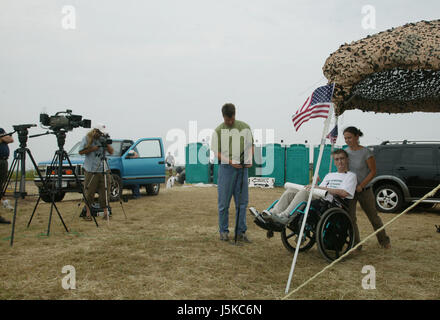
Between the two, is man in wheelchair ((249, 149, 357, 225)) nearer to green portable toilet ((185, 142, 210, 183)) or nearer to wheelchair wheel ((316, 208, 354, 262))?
wheelchair wheel ((316, 208, 354, 262))

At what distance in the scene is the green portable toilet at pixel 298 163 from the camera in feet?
56.1

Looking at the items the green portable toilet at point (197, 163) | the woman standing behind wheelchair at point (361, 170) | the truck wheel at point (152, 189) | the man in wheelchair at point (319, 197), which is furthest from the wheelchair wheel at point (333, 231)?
the green portable toilet at point (197, 163)

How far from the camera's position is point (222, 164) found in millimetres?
5273

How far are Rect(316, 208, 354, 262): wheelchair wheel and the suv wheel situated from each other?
17.1 feet

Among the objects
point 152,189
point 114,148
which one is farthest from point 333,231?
point 152,189

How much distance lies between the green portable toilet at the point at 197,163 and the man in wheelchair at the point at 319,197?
14394 millimetres

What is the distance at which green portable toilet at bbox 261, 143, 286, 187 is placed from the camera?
1753 centimetres

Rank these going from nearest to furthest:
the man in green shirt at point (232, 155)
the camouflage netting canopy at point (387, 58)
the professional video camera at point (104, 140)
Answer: the camouflage netting canopy at point (387, 58) → the man in green shirt at point (232, 155) → the professional video camera at point (104, 140)

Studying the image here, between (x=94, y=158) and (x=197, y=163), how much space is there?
12.3 meters

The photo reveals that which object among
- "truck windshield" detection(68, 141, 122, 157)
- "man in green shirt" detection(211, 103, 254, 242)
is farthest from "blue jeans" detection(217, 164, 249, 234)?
"truck windshield" detection(68, 141, 122, 157)

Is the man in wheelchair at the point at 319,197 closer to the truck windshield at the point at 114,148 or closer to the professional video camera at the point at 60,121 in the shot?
the professional video camera at the point at 60,121

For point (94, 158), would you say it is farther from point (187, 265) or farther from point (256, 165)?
point (256, 165)

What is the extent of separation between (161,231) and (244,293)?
3.26 meters

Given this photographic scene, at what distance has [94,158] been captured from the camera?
702cm
